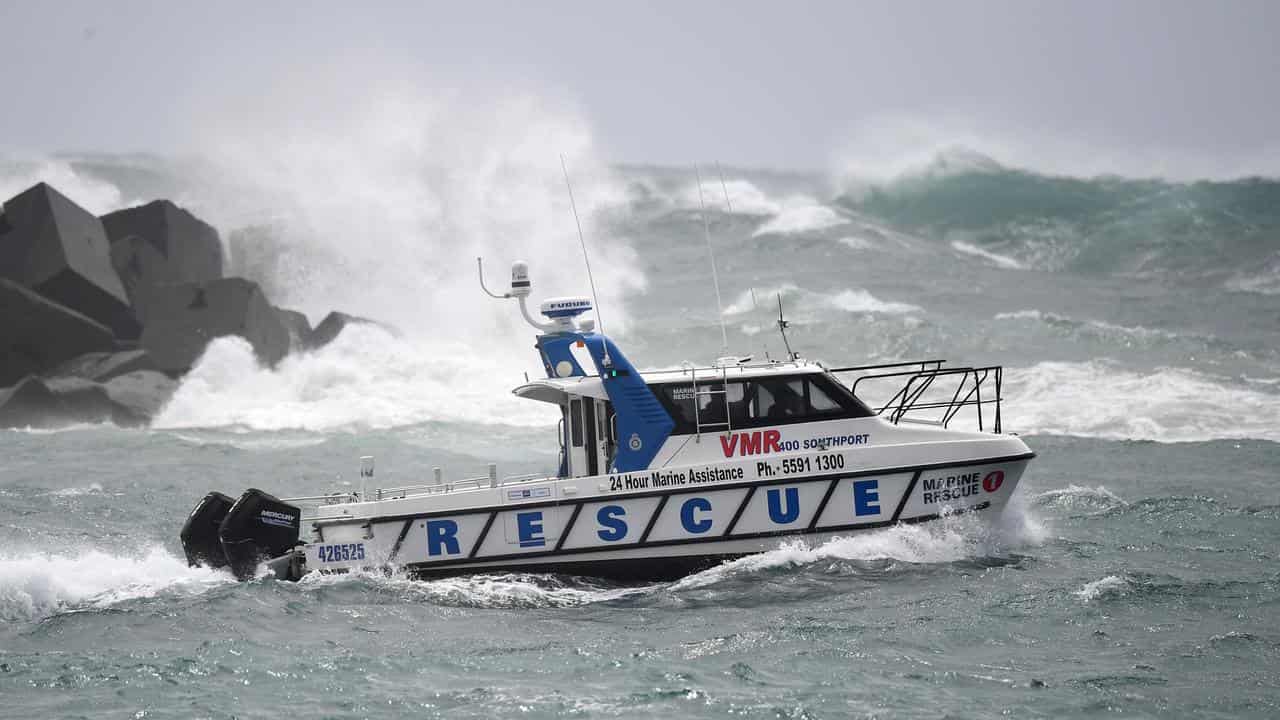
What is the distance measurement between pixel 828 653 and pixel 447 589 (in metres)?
3.57

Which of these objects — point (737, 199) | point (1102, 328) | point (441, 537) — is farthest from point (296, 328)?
point (737, 199)

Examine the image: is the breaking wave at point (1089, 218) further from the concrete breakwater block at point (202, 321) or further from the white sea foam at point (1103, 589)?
the white sea foam at point (1103, 589)

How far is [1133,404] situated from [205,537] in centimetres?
1579

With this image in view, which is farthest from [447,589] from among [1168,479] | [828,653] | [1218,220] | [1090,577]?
[1218,220]

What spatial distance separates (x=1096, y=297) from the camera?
1315 inches

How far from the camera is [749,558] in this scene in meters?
11.1

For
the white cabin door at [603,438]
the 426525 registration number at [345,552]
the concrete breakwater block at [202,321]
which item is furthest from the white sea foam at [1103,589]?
the concrete breakwater block at [202,321]

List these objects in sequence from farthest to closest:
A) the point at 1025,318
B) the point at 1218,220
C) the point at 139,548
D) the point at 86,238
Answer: the point at 1218,220 → the point at 1025,318 → the point at 86,238 → the point at 139,548

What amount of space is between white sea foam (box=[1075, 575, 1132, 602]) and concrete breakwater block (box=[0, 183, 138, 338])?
21262 mm

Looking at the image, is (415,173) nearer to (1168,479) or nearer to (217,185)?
(217,185)

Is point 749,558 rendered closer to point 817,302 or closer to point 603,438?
point 603,438

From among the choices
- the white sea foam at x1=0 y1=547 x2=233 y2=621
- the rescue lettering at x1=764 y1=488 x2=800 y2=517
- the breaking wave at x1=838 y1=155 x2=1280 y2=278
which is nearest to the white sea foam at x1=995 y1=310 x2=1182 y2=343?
the breaking wave at x1=838 y1=155 x2=1280 y2=278

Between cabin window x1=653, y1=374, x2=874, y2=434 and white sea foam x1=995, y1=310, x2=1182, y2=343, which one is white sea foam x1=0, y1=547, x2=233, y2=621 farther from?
white sea foam x1=995, y1=310, x2=1182, y2=343

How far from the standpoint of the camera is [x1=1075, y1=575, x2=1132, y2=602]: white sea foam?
10.2m
